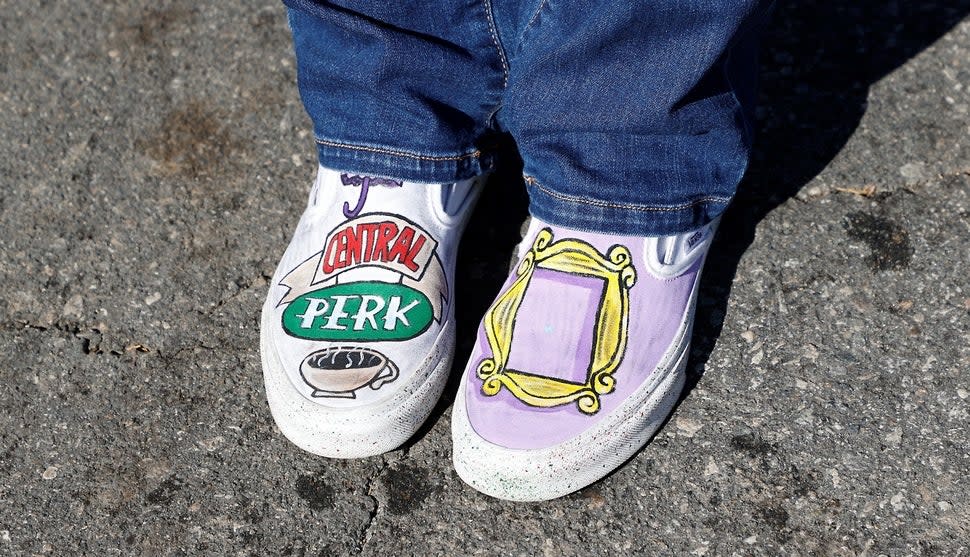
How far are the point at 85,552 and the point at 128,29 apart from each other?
1.28 metres

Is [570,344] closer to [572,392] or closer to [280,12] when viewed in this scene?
[572,392]

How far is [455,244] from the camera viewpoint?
160cm

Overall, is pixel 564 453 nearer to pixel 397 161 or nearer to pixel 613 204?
pixel 613 204

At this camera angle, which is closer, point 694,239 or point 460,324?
point 694,239

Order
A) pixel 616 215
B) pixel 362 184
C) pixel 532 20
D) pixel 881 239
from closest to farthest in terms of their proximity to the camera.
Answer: pixel 532 20
pixel 616 215
pixel 362 184
pixel 881 239

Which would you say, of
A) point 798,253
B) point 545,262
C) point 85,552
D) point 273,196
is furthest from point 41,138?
point 798,253

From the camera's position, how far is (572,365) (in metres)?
1.39

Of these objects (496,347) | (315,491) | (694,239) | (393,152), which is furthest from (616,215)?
(315,491)

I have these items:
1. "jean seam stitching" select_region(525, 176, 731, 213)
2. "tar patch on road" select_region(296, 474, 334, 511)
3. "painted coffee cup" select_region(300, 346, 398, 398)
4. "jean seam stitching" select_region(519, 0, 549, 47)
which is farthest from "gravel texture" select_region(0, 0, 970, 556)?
"jean seam stitching" select_region(519, 0, 549, 47)

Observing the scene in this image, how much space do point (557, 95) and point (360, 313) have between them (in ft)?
1.45

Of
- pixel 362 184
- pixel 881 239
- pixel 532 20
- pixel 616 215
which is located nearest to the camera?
pixel 532 20

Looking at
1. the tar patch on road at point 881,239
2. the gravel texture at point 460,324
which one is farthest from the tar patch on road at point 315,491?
the tar patch on road at point 881,239

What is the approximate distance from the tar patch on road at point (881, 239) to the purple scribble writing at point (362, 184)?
839mm

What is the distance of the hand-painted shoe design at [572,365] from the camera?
1.36 m
